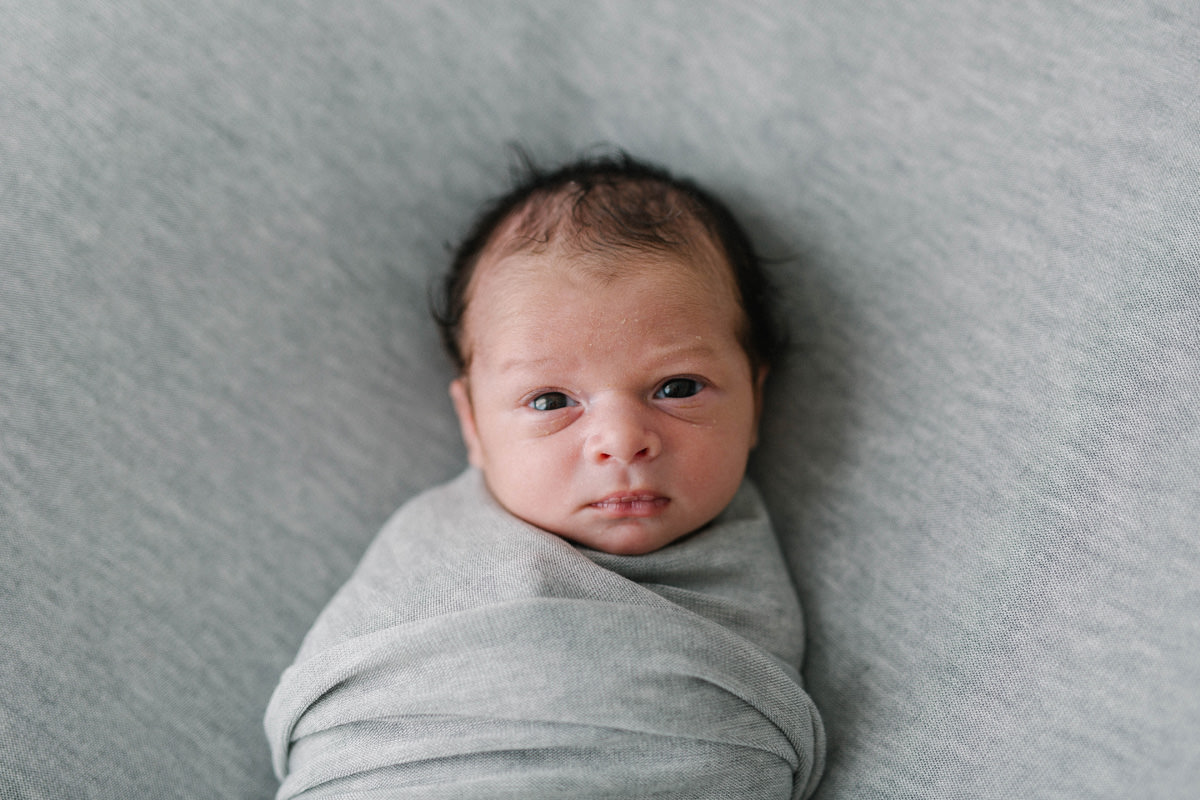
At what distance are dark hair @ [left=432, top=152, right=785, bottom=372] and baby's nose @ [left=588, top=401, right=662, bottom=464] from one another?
19cm

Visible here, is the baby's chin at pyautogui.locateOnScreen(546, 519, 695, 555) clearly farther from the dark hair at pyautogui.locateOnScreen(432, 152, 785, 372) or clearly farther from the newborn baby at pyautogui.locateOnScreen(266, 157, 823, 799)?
the dark hair at pyautogui.locateOnScreen(432, 152, 785, 372)

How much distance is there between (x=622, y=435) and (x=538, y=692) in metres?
0.28

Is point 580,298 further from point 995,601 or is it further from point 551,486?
point 995,601

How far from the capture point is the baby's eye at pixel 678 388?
1.00 meters

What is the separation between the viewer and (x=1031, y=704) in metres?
0.84

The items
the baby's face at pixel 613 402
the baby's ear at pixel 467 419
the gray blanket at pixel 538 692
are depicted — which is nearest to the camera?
the gray blanket at pixel 538 692

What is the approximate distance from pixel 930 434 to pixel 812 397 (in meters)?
0.16

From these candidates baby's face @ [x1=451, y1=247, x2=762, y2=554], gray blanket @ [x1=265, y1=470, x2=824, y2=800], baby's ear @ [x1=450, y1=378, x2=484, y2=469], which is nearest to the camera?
gray blanket @ [x1=265, y1=470, x2=824, y2=800]

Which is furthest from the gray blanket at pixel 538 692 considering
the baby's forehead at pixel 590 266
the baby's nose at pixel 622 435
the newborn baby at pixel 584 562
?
the baby's forehead at pixel 590 266

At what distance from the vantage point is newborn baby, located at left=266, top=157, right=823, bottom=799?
0.83m

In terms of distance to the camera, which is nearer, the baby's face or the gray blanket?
the gray blanket

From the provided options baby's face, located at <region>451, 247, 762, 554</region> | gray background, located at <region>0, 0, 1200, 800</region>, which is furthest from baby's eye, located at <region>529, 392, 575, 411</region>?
gray background, located at <region>0, 0, 1200, 800</region>

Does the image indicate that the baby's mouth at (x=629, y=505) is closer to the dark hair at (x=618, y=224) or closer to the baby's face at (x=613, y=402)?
the baby's face at (x=613, y=402)

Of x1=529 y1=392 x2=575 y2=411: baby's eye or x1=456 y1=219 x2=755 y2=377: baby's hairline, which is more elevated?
x1=456 y1=219 x2=755 y2=377: baby's hairline
